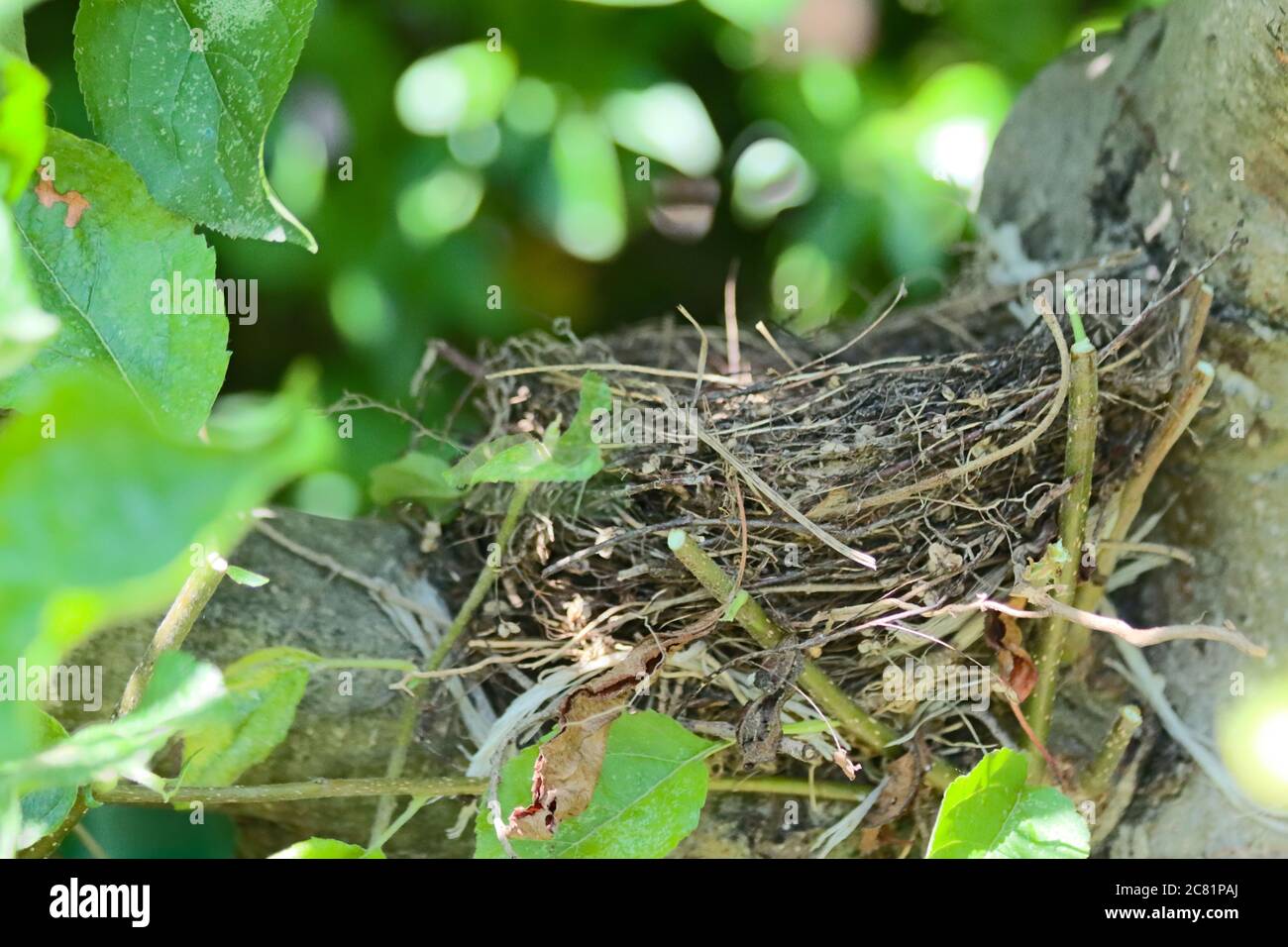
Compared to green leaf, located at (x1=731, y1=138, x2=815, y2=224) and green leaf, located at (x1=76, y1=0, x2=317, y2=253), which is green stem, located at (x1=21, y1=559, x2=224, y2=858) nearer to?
green leaf, located at (x1=76, y1=0, x2=317, y2=253)

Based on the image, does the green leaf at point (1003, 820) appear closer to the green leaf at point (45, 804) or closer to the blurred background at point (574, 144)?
the green leaf at point (45, 804)

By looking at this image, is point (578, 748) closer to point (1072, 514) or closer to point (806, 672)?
point (806, 672)

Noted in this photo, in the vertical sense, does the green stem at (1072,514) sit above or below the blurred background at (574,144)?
below

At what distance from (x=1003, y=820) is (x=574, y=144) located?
→ 46.6 inches

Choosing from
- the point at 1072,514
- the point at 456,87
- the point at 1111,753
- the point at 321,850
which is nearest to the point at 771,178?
the point at 456,87

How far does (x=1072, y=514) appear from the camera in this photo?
1041mm

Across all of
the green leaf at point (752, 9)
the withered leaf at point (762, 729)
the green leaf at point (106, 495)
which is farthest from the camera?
the green leaf at point (752, 9)

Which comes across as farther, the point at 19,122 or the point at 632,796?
the point at 632,796

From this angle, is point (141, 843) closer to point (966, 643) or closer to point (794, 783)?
point (794, 783)

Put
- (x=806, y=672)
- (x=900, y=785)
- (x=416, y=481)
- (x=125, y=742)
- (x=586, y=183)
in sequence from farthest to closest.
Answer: (x=586, y=183) < (x=416, y=481) < (x=900, y=785) < (x=806, y=672) < (x=125, y=742)

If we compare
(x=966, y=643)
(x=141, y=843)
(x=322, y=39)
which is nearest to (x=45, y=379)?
(x=141, y=843)

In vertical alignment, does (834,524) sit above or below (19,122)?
below

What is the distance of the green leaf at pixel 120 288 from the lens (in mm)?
910

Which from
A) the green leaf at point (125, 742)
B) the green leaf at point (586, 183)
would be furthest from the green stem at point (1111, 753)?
the green leaf at point (586, 183)
